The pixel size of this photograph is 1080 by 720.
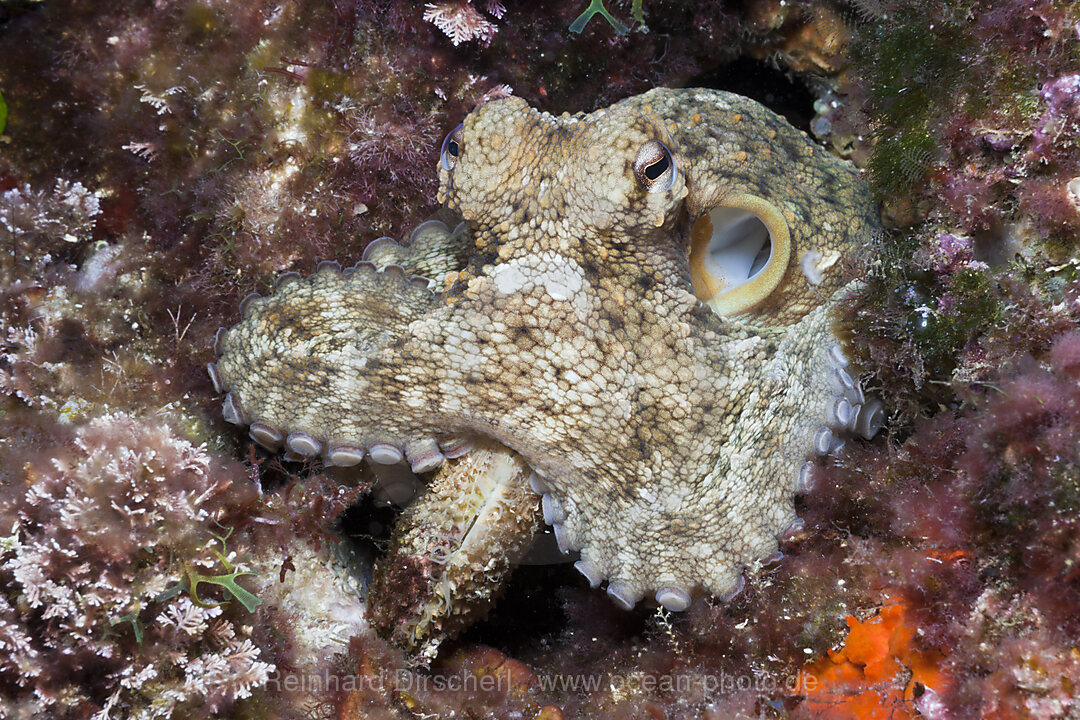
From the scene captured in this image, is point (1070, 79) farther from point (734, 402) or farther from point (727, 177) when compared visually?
point (734, 402)

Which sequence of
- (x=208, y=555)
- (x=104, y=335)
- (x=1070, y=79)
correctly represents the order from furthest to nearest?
(x=104, y=335), (x=208, y=555), (x=1070, y=79)

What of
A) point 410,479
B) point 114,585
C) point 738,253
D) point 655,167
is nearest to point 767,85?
point 738,253

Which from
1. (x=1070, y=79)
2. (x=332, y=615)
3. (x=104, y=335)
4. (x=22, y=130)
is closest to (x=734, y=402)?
(x=1070, y=79)

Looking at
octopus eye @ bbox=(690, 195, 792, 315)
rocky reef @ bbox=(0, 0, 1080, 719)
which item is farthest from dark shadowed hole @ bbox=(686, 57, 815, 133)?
octopus eye @ bbox=(690, 195, 792, 315)

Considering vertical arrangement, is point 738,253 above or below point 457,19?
below

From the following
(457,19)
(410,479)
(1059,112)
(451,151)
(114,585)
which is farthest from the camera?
(410,479)

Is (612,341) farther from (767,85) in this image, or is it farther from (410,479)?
(767,85)

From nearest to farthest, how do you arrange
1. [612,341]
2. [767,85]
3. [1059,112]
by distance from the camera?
[1059,112] < [612,341] < [767,85]

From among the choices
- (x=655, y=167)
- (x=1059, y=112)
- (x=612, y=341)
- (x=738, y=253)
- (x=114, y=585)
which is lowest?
(x=114, y=585)
